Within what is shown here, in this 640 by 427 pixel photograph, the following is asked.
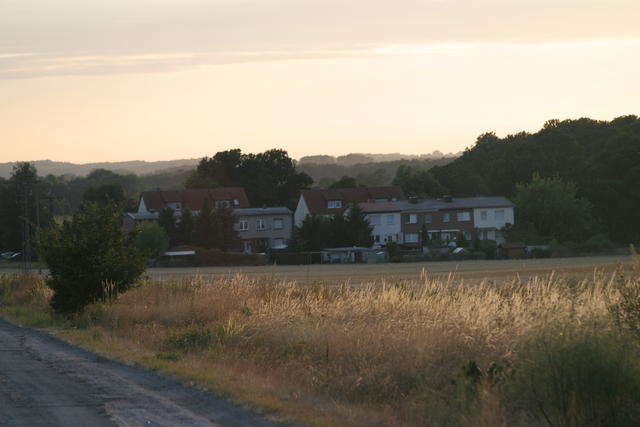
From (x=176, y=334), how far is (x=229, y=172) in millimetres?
118514

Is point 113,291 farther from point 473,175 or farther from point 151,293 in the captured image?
point 473,175

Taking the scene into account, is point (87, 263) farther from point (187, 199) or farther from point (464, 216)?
point (187, 199)

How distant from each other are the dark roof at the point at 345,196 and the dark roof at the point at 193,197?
12629mm

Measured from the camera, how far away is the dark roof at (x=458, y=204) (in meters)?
112

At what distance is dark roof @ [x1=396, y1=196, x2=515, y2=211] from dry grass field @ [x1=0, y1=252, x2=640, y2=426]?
294ft

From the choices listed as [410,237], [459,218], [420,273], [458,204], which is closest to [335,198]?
[410,237]

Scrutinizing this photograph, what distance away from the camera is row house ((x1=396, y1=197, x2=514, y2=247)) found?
4427 inches

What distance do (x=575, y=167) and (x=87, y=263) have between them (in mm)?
102554

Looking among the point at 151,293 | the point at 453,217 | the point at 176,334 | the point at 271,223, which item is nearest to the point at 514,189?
the point at 453,217

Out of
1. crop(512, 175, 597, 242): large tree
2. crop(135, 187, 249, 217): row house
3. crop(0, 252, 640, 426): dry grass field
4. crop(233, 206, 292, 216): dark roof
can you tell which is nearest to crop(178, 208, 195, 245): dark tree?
crop(233, 206, 292, 216): dark roof

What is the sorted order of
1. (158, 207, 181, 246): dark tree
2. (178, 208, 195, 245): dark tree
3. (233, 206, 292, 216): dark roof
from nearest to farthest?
(178, 208, 195, 245): dark tree → (158, 207, 181, 246): dark tree → (233, 206, 292, 216): dark roof

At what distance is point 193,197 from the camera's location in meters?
124

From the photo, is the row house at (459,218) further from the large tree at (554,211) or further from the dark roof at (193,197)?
the dark roof at (193,197)

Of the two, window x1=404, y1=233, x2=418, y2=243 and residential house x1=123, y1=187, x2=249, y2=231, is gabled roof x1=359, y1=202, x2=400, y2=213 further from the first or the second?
residential house x1=123, y1=187, x2=249, y2=231
